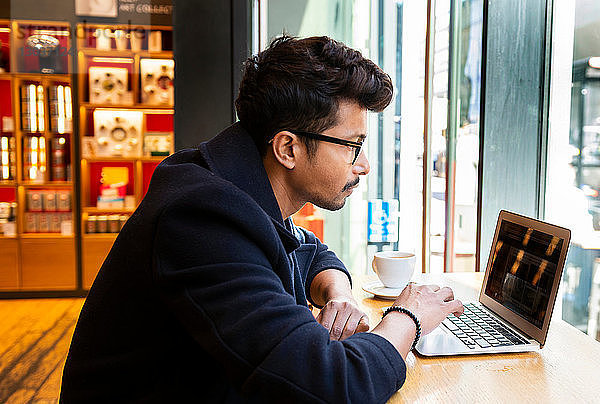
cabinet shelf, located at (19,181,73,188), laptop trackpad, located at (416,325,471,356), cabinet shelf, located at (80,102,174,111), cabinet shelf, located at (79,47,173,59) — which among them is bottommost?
laptop trackpad, located at (416,325,471,356)

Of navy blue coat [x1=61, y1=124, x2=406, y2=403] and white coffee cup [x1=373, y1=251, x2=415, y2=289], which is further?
white coffee cup [x1=373, y1=251, x2=415, y2=289]

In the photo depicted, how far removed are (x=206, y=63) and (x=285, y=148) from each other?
1.90 meters

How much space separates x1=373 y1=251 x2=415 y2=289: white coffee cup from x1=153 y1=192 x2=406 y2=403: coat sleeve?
Answer: 679 mm

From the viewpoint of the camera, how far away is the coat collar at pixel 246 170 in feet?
3.33

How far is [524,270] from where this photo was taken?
49.4 inches

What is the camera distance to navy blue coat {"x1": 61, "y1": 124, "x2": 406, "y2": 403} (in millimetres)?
803

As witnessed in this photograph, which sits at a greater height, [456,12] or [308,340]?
[456,12]

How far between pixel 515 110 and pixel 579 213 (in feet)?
1.62

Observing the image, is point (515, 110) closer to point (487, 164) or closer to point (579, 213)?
point (487, 164)

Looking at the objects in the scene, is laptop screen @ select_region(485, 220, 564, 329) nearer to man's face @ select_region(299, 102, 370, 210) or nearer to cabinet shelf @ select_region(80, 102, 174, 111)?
man's face @ select_region(299, 102, 370, 210)

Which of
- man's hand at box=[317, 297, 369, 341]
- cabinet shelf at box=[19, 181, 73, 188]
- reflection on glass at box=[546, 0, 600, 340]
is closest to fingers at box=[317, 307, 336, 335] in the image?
man's hand at box=[317, 297, 369, 341]

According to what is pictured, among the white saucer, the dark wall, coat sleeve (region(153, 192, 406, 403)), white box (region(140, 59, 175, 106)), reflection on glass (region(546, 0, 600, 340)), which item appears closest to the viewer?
coat sleeve (region(153, 192, 406, 403))

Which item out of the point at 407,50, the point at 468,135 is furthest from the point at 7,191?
the point at 468,135

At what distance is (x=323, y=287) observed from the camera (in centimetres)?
147
